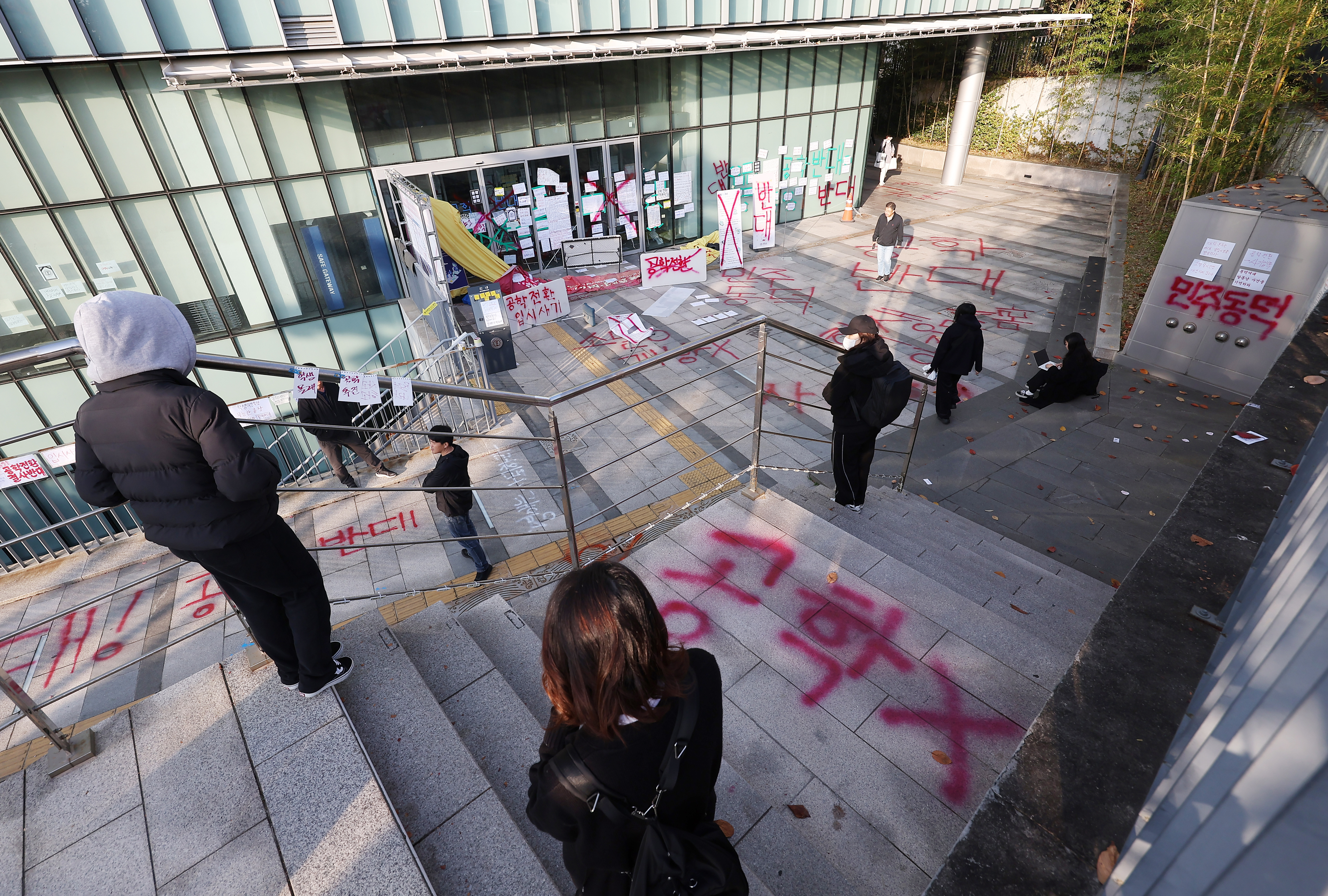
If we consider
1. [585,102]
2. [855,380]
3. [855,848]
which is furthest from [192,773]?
[585,102]

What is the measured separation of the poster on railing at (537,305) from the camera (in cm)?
Answer: 1270

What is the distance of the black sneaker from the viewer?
2.88 meters

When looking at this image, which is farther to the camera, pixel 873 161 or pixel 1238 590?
pixel 873 161

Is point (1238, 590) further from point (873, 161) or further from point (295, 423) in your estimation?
point (873, 161)

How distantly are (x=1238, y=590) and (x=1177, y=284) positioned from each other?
8299 millimetres

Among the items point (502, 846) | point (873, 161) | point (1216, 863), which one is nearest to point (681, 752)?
point (1216, 863)

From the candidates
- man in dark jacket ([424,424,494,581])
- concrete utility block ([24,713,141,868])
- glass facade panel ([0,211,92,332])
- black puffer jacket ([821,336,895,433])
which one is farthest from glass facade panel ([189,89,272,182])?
black puffer jacket ([821,336,895,433])

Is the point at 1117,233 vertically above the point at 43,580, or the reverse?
the point at 1117,233

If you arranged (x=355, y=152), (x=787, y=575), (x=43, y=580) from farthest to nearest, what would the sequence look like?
(x=355, y=152)
(x=43, y=580)
(x=787, y=575)

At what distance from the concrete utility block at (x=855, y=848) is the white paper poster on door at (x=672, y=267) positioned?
42.6ft

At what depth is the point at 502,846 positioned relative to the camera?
2393 millimetres

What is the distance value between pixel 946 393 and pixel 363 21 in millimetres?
11501

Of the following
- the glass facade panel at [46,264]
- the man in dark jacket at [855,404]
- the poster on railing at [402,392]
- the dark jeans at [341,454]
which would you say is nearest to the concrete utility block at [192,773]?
the poster on railing at [402,392]

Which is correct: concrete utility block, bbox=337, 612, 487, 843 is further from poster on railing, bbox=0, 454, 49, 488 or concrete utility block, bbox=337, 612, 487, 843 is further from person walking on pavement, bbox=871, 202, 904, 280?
person walking on pavement, bbox=871, 202, 904, 280
